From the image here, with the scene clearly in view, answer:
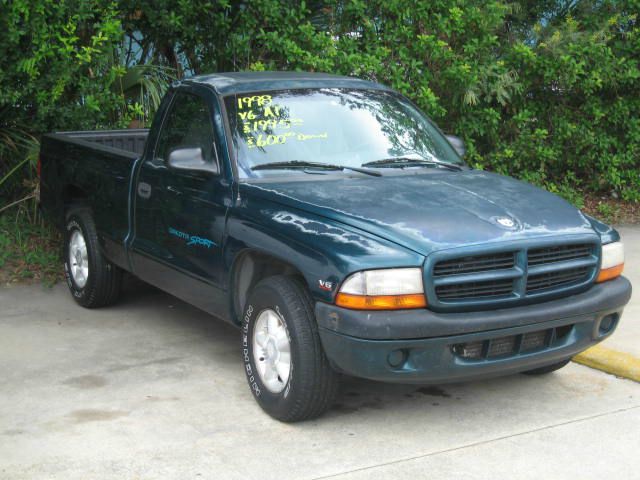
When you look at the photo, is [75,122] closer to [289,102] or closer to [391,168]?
[289,102]

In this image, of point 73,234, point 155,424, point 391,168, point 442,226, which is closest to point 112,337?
point 73,234

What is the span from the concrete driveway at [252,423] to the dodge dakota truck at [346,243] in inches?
10.5

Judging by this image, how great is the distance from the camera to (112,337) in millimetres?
6875

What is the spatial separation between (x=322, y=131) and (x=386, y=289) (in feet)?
5.29

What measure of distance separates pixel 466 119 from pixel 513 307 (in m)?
6.03

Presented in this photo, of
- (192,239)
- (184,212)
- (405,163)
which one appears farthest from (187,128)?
(405,163)

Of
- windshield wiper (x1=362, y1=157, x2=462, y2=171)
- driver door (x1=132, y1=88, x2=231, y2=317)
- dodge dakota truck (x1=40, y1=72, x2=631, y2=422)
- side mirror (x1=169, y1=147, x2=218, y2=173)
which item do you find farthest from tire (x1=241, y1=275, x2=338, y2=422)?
windshield wiper (x1=362, y1=157, x2=462, y2=171)

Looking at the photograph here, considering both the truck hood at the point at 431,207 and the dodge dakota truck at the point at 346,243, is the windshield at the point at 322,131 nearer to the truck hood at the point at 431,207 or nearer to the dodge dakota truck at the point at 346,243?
the dodge dakota truck at the point at 346,243

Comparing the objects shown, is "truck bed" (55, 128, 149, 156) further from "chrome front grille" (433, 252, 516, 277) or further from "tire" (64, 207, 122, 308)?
"chrome front grille" (433, 252, 516, 277)

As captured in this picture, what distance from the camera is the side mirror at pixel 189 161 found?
572cm

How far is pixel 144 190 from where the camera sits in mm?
6508

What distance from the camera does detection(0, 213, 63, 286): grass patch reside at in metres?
8.52

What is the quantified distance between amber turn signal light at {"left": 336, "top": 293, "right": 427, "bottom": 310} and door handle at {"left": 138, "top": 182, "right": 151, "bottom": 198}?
2291 millimetres

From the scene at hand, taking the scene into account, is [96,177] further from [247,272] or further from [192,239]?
[247,272]
